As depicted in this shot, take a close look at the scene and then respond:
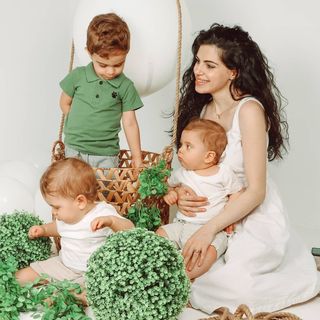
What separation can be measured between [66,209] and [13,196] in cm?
58

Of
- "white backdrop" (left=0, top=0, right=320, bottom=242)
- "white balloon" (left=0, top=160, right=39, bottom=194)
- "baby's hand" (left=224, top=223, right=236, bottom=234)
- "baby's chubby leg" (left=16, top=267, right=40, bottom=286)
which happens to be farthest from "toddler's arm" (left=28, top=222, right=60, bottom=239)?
→ "white backdrop" (left=0, top=0, right=320, bottom=242)

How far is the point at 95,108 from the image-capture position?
2594mm

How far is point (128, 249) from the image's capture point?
196 centimetres

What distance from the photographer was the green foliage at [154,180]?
2404mm

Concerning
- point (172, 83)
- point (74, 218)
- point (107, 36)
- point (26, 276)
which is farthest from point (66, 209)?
point (172, 83)

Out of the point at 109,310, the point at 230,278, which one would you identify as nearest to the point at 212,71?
the point at 230,278

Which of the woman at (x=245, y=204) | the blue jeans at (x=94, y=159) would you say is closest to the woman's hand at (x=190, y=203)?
the woman at (x=245, y=204)

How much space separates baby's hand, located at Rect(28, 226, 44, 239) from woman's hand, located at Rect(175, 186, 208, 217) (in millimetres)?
470

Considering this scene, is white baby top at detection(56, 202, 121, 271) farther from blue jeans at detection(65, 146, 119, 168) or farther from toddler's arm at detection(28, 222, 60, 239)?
blue jeans at detection(65, 146, 119, 168)

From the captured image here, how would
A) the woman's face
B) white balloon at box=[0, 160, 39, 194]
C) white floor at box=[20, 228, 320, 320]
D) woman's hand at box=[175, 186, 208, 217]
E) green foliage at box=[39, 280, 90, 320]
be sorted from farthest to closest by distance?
white balloon at box=[0, 160, 39, 194]
the woman's face
woman's hand at box=[175, 186, 208, 217]
white floor at box=[20, 228, 320, 320]
green foliage at box=[39, 280, 90, 320]

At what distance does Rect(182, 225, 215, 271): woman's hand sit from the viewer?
231 cm

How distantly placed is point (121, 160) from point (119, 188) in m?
0.45

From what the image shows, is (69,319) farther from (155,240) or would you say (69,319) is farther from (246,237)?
(246,237)

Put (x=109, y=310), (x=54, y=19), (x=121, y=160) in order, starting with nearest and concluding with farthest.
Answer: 1. (x=109, y=310)
2. (x=121, y=160)
3. (x=54, y=19)
